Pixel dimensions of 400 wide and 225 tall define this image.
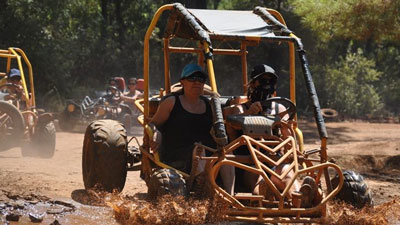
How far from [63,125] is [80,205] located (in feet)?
37.6

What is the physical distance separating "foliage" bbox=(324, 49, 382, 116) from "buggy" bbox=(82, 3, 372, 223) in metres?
15.0

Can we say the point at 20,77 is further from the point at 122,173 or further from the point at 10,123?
the point at 122,173

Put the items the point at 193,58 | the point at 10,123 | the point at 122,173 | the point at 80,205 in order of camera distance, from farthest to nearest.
Answer: the point at 193,58 → the point at 10,123 → the point at 122,173 → the point at 80,205

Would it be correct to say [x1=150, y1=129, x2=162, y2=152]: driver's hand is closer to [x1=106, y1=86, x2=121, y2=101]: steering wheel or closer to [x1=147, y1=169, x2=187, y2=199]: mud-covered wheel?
[x1=147, y1=169, x2=187, y2=199]: mud-covered wheel

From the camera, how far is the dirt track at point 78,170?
7941 millimetres

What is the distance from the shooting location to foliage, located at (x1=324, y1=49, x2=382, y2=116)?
23031mm

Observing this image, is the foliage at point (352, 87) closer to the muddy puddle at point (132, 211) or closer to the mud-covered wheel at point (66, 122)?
the mud-covered wheel at point (66, 122)

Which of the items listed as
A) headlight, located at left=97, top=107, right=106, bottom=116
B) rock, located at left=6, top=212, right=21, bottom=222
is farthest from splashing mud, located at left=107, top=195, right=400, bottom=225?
headlight, located at left=97, top=107, right=106, bottom=116

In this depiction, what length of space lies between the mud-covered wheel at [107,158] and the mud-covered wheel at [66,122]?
10669mm

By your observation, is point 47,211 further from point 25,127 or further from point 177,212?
point 25,127

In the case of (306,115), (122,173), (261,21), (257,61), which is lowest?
(306,115)

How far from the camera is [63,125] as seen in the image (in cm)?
1836

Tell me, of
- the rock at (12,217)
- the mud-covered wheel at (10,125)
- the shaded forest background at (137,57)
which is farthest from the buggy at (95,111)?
the rock at (12,217)

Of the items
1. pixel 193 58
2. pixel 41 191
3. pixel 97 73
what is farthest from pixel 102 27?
pixel 41 191
